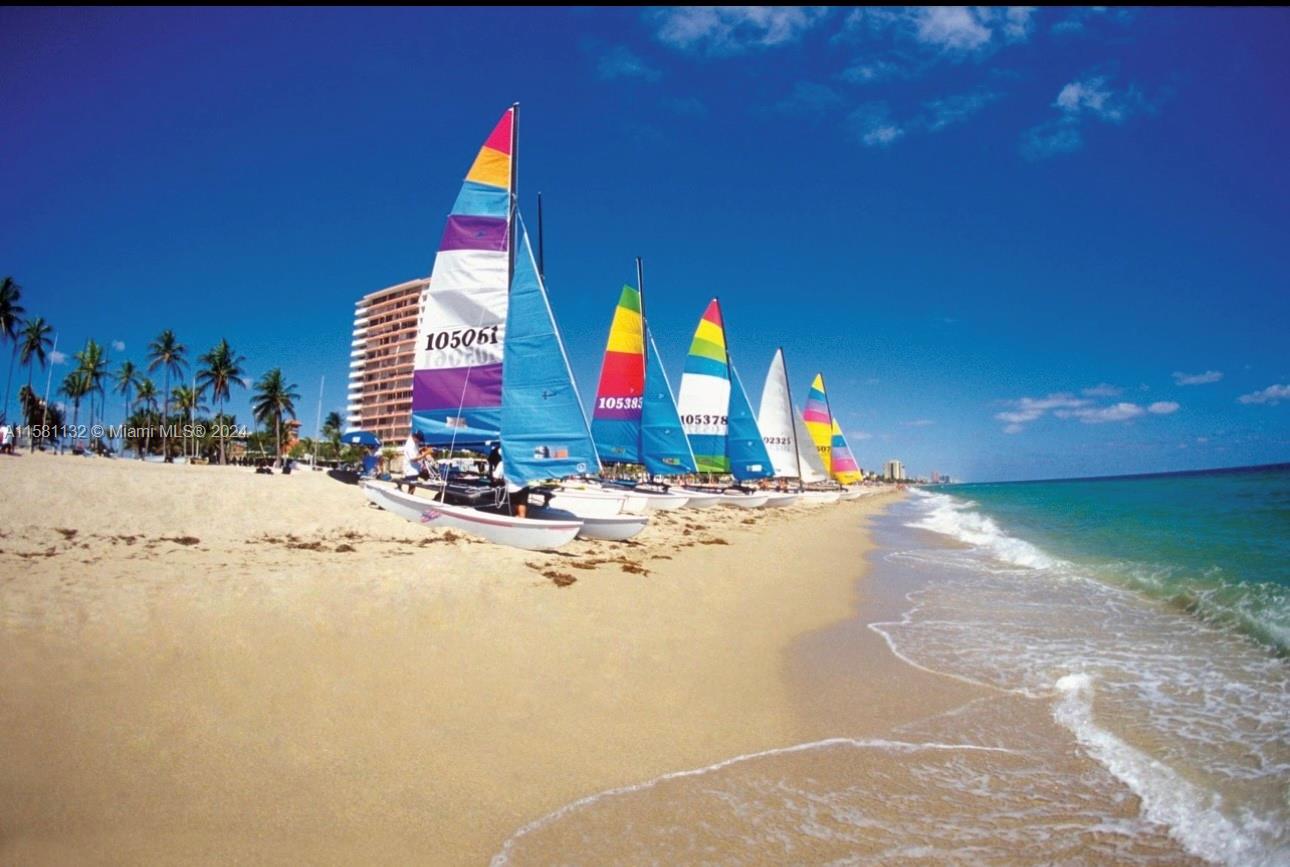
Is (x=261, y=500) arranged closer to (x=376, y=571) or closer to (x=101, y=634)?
(x=376, y=571)

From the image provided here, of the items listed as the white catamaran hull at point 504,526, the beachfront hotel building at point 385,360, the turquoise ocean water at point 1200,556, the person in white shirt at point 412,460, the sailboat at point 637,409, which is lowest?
the turquoise ocean water at point 1200,556

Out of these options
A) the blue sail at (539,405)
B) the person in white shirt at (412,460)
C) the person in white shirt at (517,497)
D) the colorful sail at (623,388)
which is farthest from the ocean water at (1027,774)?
the colorful sail at (623,388)

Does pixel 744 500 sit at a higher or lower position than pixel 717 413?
lower

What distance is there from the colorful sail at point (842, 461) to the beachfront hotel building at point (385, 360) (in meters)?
79.6

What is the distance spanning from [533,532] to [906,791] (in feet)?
32.3

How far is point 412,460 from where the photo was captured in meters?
16.4

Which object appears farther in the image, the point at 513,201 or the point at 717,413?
the point at 717,413

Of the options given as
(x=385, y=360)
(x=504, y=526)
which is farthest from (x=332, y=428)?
(x=504, y=526)

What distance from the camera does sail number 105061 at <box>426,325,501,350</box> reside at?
1598 centimetres

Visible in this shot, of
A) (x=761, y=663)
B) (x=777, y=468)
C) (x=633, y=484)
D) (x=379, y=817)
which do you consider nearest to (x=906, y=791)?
(x=761, y=663)

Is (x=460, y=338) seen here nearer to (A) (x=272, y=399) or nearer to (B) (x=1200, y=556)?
(B) (x=1200, y=556)

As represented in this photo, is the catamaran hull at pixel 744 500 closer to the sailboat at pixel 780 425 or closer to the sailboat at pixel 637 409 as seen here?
the sailboat at pixel 637 409

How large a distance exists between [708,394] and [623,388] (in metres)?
7.56

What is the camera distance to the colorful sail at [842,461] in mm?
57281
